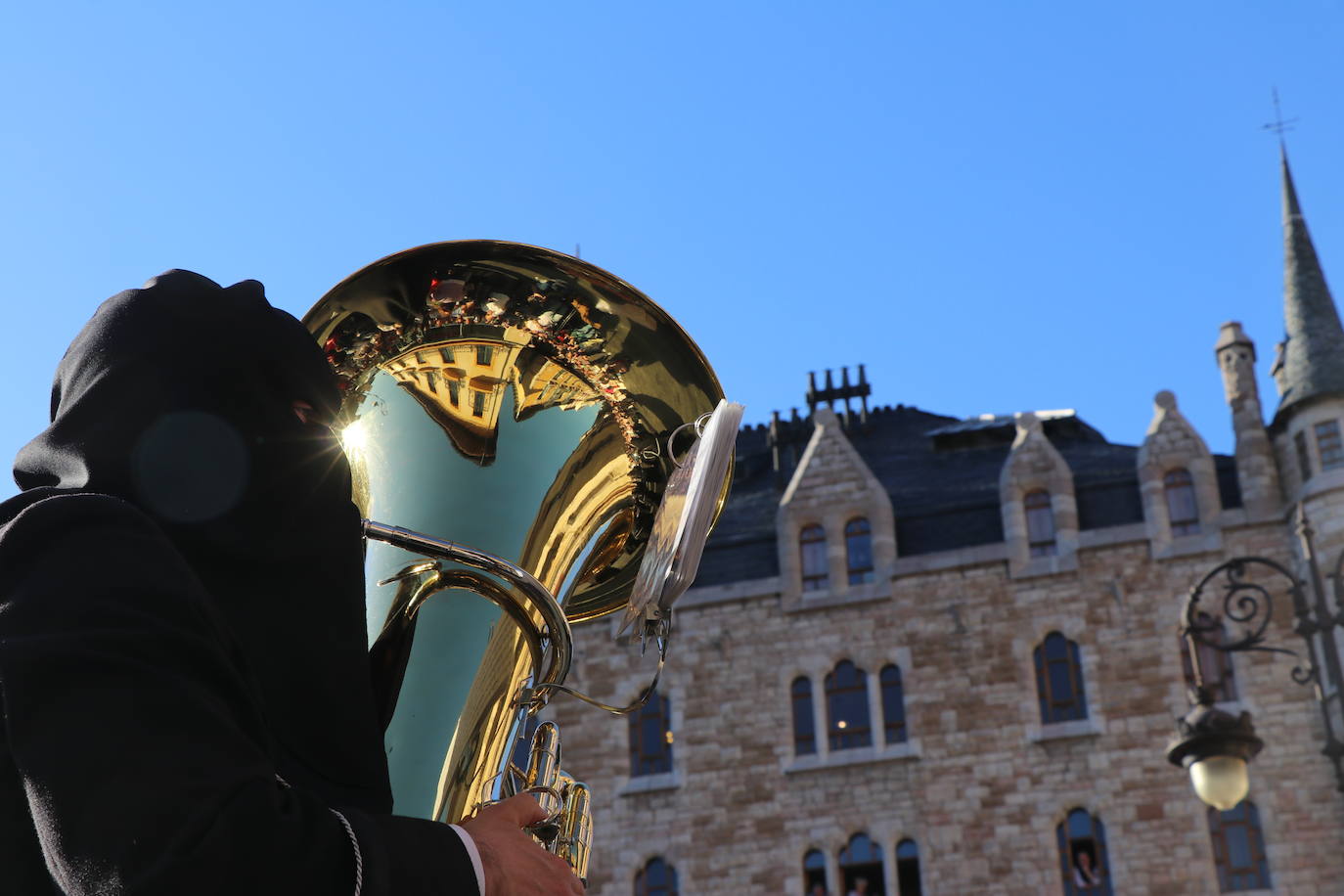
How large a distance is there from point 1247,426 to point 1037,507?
2.71m

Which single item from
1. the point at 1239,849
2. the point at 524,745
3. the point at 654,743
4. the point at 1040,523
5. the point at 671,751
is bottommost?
the point at 524,745

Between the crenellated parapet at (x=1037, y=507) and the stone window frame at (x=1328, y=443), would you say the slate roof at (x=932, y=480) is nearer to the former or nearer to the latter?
the crenellated parapet at (x=1037, y=507)

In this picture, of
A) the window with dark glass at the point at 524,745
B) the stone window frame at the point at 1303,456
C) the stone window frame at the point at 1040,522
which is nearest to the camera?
the window with dark glass at the point at 524,745

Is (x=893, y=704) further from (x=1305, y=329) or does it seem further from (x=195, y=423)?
(x=195, y=423)

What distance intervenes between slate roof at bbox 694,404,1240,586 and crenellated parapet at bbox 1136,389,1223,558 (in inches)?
13.6

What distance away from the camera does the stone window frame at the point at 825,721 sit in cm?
1917

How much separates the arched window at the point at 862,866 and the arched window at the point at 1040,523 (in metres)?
4.07

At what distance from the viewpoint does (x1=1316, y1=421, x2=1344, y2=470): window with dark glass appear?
19.3 m

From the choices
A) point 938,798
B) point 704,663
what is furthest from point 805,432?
point 938,798

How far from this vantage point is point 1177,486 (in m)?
19.9

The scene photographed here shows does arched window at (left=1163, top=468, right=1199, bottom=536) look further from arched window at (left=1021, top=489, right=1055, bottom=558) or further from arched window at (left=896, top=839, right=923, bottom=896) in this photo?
arched window at (left=896, top=839, right=923, bottom=896)

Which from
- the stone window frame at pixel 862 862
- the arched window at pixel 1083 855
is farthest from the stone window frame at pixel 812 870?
the arched window at pixel 1083 855

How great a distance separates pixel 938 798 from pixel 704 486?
57.3 ft

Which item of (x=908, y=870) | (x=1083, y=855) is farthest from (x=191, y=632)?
(x=908, y=870)
